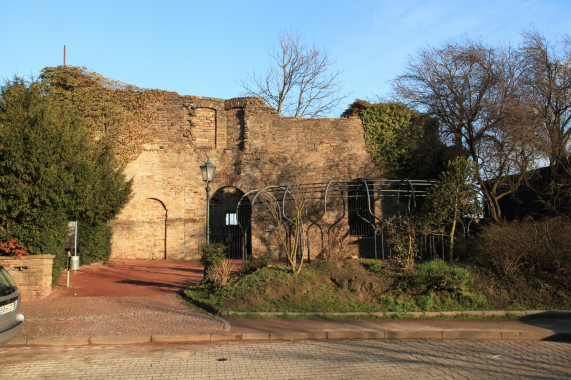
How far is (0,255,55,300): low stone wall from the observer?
10586 mm

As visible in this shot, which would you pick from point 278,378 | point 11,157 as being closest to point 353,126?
point 11,157

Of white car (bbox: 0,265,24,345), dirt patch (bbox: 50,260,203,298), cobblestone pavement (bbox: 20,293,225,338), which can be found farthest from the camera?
dirt patch (bbox: 50,260,203,298)

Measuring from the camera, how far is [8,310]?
238 inches

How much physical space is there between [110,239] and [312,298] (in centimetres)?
1248

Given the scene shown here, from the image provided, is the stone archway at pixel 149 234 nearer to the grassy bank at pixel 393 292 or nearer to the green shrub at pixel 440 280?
the grassy bank at pixel 393 292

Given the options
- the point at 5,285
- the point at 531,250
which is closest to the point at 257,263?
the point at 5,285

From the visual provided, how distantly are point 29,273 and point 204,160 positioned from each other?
1064 centimetres

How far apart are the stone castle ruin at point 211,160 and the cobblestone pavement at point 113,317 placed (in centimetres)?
891

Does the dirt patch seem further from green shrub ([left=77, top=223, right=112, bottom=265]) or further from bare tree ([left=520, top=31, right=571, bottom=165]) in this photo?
bare tree ([left=520, top=31, right=571, bottom=165])

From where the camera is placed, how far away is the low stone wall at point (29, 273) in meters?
10.6

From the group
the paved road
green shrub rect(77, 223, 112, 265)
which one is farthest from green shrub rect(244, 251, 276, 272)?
green shrub rect(77, 223, 112, 265)

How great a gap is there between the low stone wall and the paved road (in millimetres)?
4063

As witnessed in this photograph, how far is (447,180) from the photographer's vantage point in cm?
1141

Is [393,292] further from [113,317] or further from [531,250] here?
[113,317]
